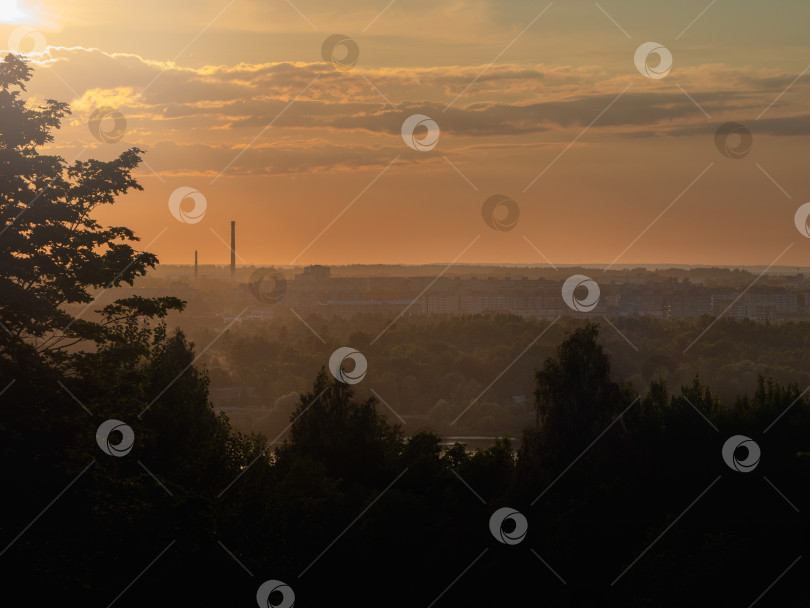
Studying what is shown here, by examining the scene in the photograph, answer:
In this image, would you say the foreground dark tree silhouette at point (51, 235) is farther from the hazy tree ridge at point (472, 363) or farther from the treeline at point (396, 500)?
the hazy tree ridge at point (472, 363)

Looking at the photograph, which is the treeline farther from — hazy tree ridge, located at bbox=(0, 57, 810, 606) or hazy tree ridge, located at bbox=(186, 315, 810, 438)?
hazy tree ridge, located at bbox=(186, 315, 810, 438)

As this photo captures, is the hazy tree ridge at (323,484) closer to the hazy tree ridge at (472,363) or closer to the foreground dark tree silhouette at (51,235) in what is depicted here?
the foreground dark tree silhouette at (51,235)

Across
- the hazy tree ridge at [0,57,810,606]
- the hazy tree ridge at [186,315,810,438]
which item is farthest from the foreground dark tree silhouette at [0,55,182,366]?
the hazy tree ridge at [186,315,810,438]

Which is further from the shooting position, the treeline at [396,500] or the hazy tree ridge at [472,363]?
the hazy tree ridge at [472,363]

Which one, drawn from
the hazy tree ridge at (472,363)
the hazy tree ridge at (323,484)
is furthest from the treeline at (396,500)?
the hazy tree ridge at (472,363)

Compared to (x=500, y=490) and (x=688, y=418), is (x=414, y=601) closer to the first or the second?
(x=500, y=490)

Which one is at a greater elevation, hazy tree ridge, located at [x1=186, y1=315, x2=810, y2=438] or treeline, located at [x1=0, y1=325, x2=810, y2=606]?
hazy tree ridge, located at [x1=186, y1=315, x2=810, y2=438]

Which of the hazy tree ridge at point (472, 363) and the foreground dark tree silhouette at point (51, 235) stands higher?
the hazy tree ridge at point (472, 363)

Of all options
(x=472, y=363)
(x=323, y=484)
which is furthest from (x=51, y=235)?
(x=472, y=363)

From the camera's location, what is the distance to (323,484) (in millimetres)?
26516

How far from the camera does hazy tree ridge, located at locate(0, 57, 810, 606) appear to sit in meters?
18.7

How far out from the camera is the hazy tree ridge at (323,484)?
18.7 m

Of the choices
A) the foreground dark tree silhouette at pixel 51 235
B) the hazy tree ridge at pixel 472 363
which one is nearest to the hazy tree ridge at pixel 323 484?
the foreground dark tree silhouette at pixel 51 235

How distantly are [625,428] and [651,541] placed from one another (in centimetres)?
605
